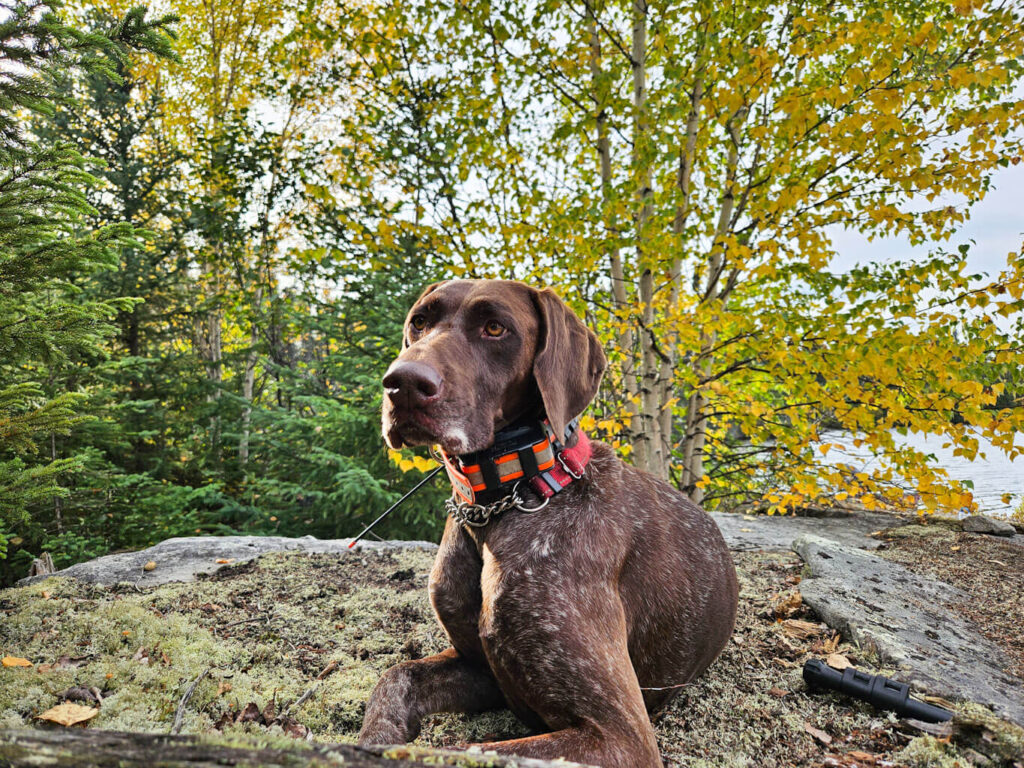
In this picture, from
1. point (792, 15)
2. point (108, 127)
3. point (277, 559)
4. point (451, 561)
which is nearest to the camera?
point (451, 561)

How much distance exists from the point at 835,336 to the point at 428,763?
4841 mm

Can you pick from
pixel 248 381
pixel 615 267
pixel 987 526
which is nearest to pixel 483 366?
pixel 615 267

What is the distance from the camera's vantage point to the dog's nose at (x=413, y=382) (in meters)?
1.90

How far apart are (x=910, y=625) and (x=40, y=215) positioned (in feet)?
18.3

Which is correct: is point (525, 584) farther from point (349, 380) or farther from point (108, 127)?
point (108, 127)

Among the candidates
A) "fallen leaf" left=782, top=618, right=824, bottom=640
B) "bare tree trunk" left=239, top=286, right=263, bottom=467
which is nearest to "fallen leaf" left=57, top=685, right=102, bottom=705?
"fallen leaf" left=782, top=618, right=824, bottom=640

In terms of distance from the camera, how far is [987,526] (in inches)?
233

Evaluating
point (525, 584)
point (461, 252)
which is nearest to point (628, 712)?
point (525, 584)

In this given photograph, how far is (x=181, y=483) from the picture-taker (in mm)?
8172

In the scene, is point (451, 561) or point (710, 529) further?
point (710, 529)

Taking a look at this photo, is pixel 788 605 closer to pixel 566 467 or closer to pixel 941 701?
pixel 941 701

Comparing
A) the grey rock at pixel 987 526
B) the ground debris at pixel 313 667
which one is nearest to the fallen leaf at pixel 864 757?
the ground debris at pixel 313 667

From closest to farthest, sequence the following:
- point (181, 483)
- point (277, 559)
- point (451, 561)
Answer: point (451, 561), point (277, 559), point (181, 483)

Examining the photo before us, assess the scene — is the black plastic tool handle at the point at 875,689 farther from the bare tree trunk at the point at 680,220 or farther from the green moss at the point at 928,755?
the bare tree trunk at the point at 680,220
